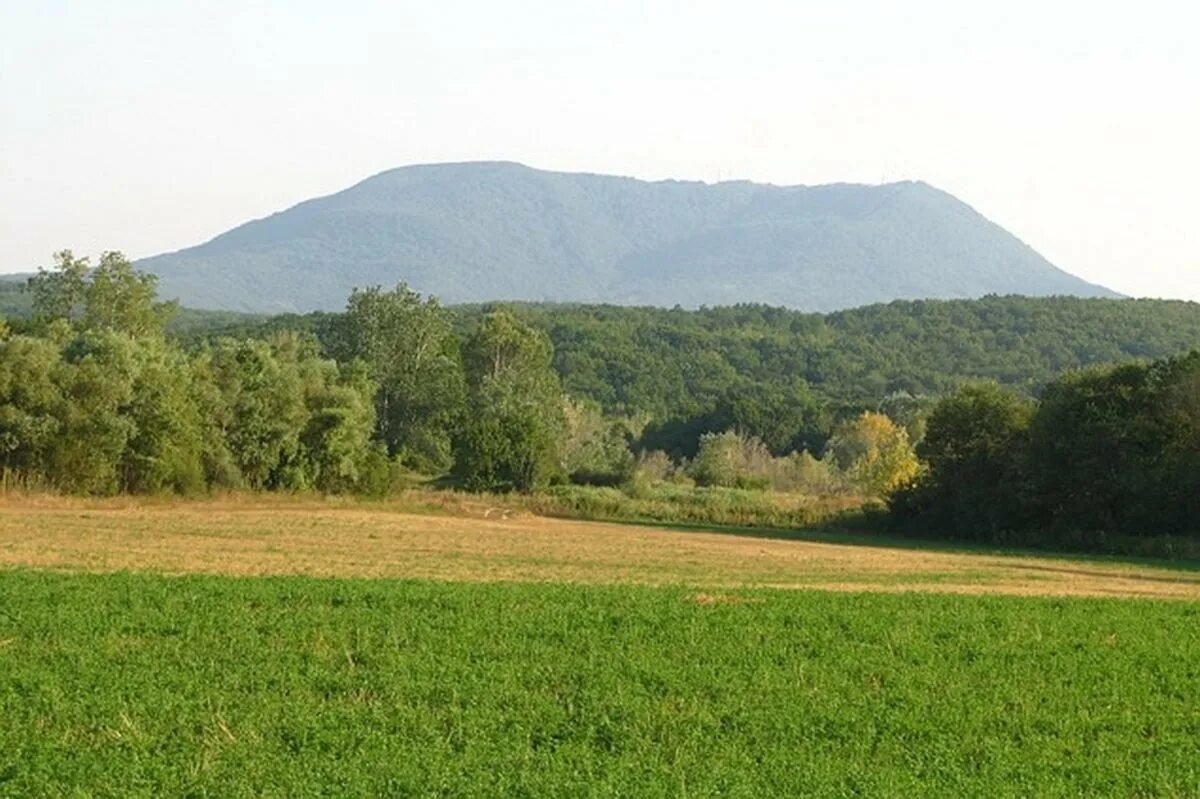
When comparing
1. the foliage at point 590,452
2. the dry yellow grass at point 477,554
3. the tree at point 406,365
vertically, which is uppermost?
the tree at point 406,365

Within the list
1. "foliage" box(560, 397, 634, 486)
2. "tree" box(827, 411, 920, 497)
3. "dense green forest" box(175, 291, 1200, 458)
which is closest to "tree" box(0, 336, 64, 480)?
"foliage" box(560, 397, 634, 486)

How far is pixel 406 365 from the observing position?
106 m

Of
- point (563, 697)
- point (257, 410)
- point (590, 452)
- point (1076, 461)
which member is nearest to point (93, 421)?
point (257, 410)

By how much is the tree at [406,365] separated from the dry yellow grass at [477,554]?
38000 mm

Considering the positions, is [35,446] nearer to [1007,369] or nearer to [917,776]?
[917,776]

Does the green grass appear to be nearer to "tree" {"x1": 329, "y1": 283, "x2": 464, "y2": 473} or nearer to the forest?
the forest

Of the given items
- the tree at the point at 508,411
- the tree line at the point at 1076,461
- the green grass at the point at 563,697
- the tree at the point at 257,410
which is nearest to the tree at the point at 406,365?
the tree at the point at 508,411

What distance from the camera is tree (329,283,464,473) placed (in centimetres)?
10356

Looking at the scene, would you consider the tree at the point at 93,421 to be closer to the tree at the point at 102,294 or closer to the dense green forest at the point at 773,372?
the tree at the point at 102,294

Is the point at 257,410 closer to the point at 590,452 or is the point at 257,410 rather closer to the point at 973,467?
the point at 973,467

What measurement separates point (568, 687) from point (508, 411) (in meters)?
77.4

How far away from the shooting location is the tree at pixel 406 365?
104 m

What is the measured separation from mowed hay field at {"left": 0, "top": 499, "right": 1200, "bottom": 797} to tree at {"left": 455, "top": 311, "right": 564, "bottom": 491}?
1964 inches

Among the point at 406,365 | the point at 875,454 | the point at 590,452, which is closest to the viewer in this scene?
the point at 875,454
